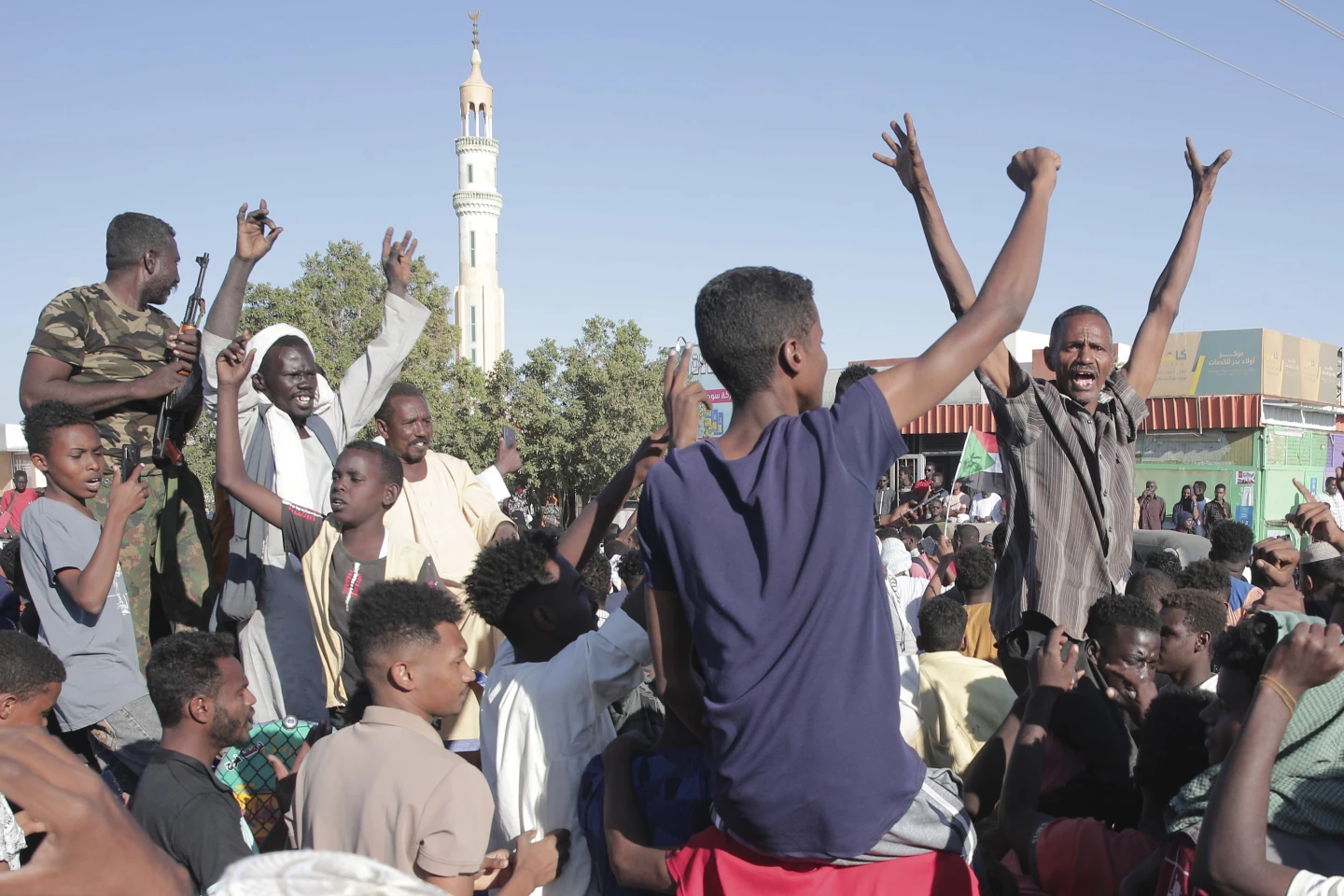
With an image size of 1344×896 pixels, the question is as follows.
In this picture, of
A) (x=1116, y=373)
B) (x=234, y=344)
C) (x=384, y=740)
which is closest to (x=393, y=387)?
(x=234, y=344)

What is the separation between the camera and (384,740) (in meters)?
2.68

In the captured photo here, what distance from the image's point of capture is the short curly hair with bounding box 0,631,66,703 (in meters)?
3.19

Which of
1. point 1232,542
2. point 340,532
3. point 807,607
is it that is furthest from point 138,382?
point 1232,542

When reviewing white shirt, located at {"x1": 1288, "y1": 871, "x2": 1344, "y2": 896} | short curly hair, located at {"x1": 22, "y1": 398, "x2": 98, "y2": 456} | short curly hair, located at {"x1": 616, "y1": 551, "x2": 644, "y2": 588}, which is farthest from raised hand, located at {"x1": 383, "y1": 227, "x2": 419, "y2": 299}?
white shirt, located at {"x1": 1288, "y1": 871, "x2": 1344, "y2": 896}

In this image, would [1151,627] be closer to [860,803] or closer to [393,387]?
[860,803]

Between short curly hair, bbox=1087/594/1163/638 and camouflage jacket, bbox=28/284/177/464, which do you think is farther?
camouflage jacket, bbox=28/284/177/464

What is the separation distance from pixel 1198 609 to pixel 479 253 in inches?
2844

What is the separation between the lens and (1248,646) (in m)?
2.52

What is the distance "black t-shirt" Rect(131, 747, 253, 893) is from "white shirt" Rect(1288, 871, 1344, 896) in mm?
2446

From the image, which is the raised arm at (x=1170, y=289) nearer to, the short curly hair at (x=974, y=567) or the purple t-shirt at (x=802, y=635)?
the short curly hair at (x=974, y=567)

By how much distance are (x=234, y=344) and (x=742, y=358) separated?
2.81 m

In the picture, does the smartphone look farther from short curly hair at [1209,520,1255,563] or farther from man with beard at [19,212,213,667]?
short curly hair at [1209,520,1255,563]

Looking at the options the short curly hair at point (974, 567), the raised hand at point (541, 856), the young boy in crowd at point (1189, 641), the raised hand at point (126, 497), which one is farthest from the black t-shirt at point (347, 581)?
the short curly hair at point (974, 567)

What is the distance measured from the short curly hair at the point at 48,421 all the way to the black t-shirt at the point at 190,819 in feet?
5.73
